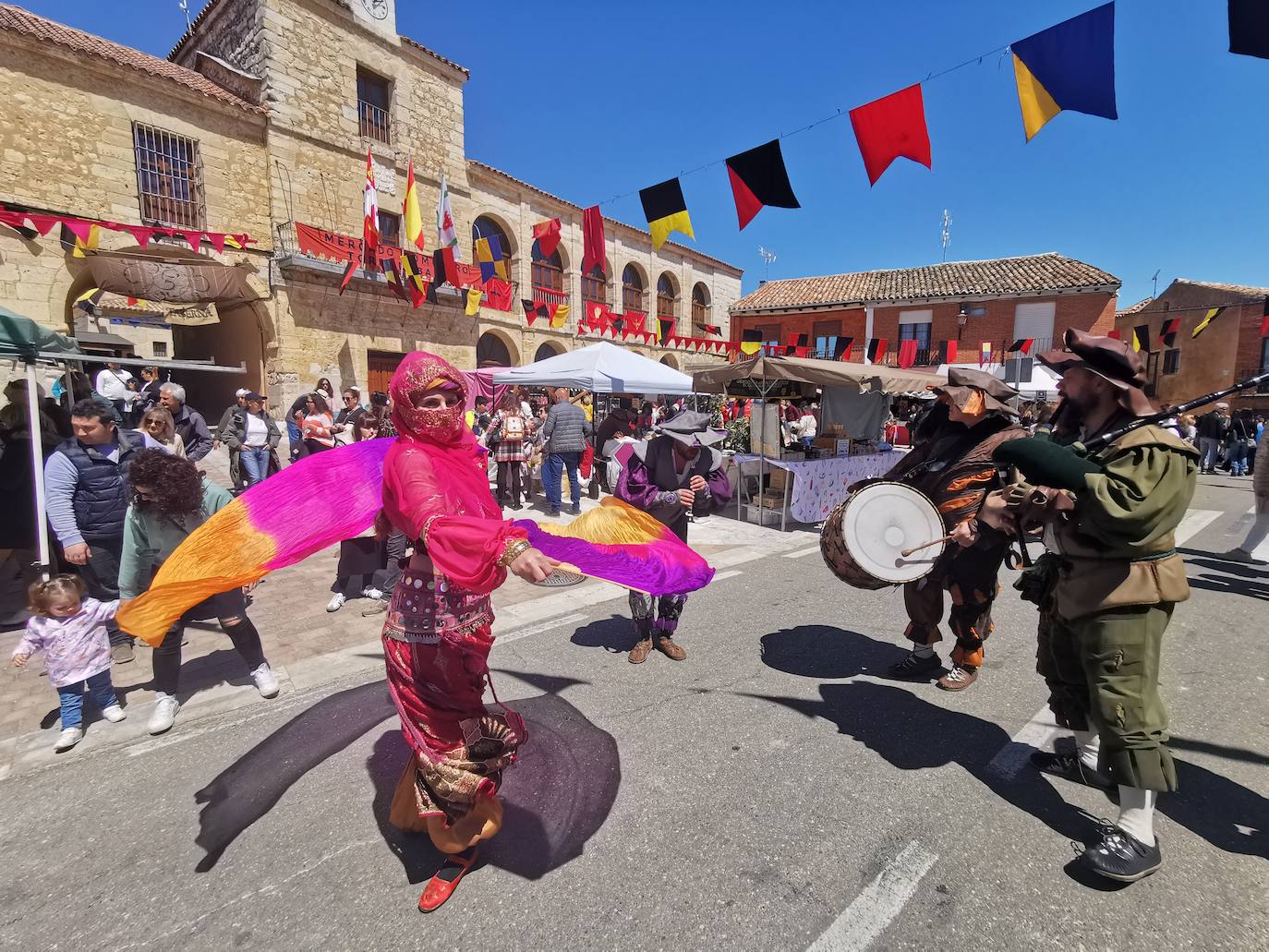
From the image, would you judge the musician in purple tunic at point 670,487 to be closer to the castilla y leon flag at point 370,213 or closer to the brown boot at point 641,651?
the brown boot at point 641,651

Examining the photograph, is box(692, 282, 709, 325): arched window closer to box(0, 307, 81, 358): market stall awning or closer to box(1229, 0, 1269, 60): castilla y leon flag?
box(1229, 0, 1269, 60): castilla y leon flag

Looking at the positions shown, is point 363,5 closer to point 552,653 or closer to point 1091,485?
point 552,653

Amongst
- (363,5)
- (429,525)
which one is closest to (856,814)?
(429,525)

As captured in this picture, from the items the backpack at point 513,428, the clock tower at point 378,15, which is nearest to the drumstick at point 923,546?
the backpack at point 513,428

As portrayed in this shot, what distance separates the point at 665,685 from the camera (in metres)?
3.70

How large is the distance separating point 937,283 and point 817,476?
83.3 feet

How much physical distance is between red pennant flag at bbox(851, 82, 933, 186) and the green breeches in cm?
472

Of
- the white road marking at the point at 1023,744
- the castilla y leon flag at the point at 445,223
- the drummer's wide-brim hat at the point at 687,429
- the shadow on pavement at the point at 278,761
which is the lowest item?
the shadow on pavement at the point at 278,761

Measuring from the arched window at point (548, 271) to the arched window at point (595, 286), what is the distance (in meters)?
1.21

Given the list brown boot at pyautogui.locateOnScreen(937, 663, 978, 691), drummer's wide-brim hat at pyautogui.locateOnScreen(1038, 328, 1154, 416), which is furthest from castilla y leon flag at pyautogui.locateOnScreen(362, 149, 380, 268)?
drummer's wide-brim hat at pyautogui.locateOnScreen(1038, 328, 1154, 416)

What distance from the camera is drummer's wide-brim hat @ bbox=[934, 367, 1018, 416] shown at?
11.3 feet

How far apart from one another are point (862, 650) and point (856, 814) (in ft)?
6.04

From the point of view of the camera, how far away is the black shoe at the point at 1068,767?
8.86ft

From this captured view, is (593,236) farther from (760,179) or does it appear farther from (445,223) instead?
(445,223)
